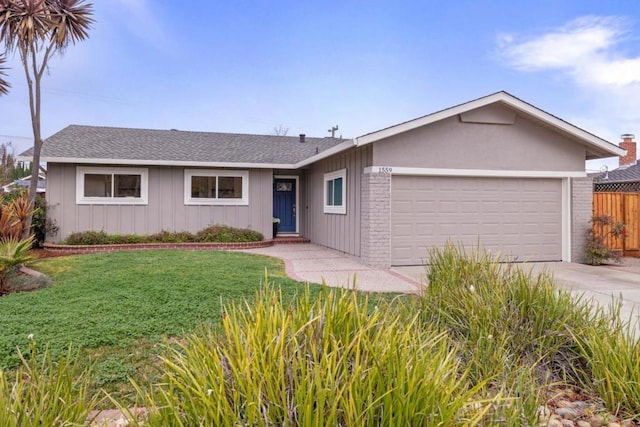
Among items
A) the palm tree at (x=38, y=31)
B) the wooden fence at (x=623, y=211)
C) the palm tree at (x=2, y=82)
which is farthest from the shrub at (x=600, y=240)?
the palm tree at (x=2, y=82)

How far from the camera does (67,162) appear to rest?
13367 mm

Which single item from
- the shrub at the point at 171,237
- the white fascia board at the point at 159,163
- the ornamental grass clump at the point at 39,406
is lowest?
the ornamental grass clump at the point at 39,406

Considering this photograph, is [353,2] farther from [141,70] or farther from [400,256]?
[141,70]

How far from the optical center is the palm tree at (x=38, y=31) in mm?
11484

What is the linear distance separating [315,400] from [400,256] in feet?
29.7

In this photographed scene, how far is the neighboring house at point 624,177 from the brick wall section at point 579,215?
5.17 metres

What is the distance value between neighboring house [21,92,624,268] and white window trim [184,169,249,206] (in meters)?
0.03

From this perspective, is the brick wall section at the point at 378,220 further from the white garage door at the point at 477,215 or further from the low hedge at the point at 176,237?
the low hedge at the point at 176,237

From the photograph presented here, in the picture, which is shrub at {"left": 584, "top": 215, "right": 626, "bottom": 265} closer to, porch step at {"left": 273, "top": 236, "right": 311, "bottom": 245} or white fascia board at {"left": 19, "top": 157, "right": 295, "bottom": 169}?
porch step at {"left": 273, "top": 236, "right": 311, "bottom": 245}

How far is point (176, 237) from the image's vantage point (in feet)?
46.3

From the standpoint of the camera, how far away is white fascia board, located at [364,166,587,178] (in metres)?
10.5

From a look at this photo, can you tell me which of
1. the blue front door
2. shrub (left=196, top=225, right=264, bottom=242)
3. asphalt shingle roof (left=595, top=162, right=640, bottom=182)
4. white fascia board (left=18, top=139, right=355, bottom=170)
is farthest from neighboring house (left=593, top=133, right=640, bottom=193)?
shrub (left=196, top=225, right=264, bottom=242)

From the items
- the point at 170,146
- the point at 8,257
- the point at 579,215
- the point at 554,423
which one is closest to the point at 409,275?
the point at 579,215

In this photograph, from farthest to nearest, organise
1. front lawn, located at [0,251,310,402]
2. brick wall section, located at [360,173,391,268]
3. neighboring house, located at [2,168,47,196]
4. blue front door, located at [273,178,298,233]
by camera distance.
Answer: blue front door, located at [273,178,298,233]
neighboring house, located at [2,168,47,196]
brick wall section, located at [360,173,391,268]
front lawn, located at [0,251,310,402]
